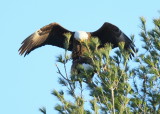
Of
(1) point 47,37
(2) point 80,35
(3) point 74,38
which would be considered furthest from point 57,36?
(2) point 80,35

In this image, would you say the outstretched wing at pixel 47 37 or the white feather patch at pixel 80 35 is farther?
the outstretched wing at pixel 47 37

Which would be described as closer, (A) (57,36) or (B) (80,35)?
(B) (80,35)

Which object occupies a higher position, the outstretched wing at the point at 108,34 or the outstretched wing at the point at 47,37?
the outstretched wing at the point at 47,37

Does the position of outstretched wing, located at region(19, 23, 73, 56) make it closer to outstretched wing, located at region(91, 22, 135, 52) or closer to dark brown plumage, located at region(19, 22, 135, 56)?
dark brown plumage, located at region(19, 22, 135, 56)

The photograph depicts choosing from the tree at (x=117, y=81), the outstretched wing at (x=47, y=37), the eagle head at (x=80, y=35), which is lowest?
the tree at (x=117, y=81)

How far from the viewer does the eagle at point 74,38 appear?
11227 mm

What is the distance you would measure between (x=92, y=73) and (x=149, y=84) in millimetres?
783

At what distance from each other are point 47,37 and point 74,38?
0.87 m

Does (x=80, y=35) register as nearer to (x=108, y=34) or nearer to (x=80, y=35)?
(x=80, y=35)

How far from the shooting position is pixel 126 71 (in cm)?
909

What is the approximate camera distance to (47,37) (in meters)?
12.2

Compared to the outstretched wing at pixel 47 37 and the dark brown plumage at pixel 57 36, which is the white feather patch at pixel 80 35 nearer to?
the dark brown plumage at pixel 57 36

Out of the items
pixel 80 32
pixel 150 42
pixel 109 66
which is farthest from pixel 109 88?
pixel 80 32

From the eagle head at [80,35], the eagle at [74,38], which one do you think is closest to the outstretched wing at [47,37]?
the eagle at [74,38]
